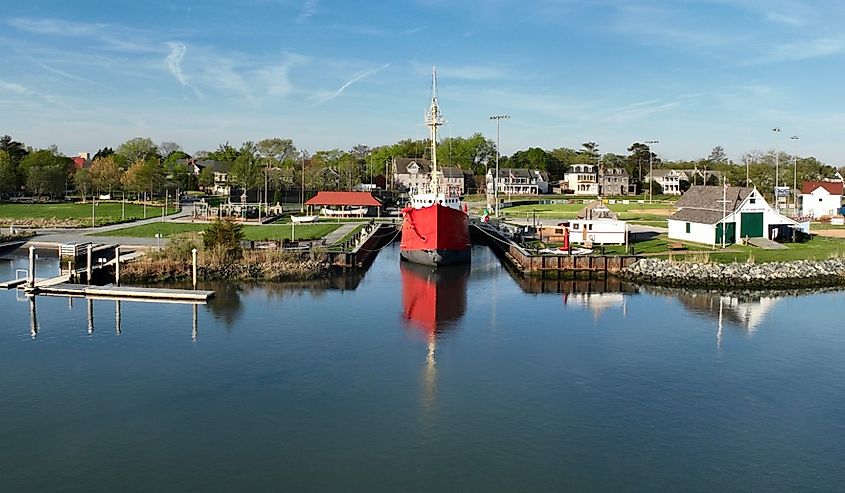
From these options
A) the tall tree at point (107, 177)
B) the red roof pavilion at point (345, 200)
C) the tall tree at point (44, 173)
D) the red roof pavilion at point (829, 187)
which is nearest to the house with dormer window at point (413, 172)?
the tall tree at point (107, 177)

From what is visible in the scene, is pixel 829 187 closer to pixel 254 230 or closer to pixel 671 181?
pixel 254 230

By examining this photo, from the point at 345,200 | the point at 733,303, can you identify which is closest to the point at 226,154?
the point at 345,200

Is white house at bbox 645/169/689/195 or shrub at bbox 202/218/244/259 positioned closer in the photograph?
shrub at bbox 202/218/244/259

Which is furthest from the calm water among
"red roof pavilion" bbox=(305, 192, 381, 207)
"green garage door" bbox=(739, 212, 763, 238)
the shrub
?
"red roof pavilion" bbox=(305, 192, 381, 207)

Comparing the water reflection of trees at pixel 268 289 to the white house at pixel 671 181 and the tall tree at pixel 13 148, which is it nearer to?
the tall tree at pixel 13 148

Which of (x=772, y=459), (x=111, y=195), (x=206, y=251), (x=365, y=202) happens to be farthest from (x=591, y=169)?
(x=772, y=459)

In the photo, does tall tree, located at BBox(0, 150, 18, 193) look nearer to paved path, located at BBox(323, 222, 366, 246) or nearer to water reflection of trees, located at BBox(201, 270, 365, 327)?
paved path, located at BBox(323, 222, 366, 246)
